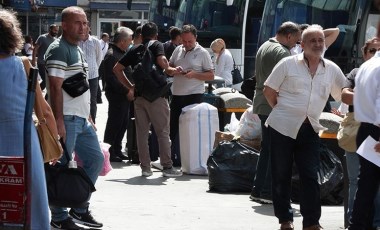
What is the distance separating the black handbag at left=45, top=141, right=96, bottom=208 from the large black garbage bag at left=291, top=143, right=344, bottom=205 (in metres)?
2.98

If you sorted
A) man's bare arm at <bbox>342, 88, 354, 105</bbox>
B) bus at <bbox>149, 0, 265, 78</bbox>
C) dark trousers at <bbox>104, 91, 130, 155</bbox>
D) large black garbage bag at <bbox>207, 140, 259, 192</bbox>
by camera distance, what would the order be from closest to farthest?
man's bare arm at <bbox>342, 88, 354, 105</bbox> → large black garbage bag at <bbox>207, 140, 259, 192</bbox> → dark trousers at <bbox>104, 91, 130, 155</bbox> → bus at <bbox>149, 0, 265, 78</bbox>

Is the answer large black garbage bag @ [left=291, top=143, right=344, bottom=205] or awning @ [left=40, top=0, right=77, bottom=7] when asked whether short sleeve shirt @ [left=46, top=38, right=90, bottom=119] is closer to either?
large black garbage bag @ [left=291, top=143, right=344, bottom=205]

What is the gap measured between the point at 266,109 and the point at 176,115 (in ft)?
10.1

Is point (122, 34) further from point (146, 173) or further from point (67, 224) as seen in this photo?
point (67, 224)

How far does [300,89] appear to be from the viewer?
815 centimetres

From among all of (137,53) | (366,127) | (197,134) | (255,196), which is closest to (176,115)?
(197,134)

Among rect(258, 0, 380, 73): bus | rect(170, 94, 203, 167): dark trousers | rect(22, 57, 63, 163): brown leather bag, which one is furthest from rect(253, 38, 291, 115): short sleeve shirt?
rect(258, 0, 380, 73): bus

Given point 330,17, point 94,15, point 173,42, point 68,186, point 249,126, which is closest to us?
point 68,186

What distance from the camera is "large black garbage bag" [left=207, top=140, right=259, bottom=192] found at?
414 inches

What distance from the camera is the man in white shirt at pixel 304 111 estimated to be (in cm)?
812

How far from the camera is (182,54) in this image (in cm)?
1219

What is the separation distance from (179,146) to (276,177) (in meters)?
4.40

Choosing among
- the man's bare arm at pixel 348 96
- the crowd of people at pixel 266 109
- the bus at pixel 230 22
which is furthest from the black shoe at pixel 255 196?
the bus at pixel 230 22

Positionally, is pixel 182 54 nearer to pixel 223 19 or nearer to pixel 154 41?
pixel 154 41
